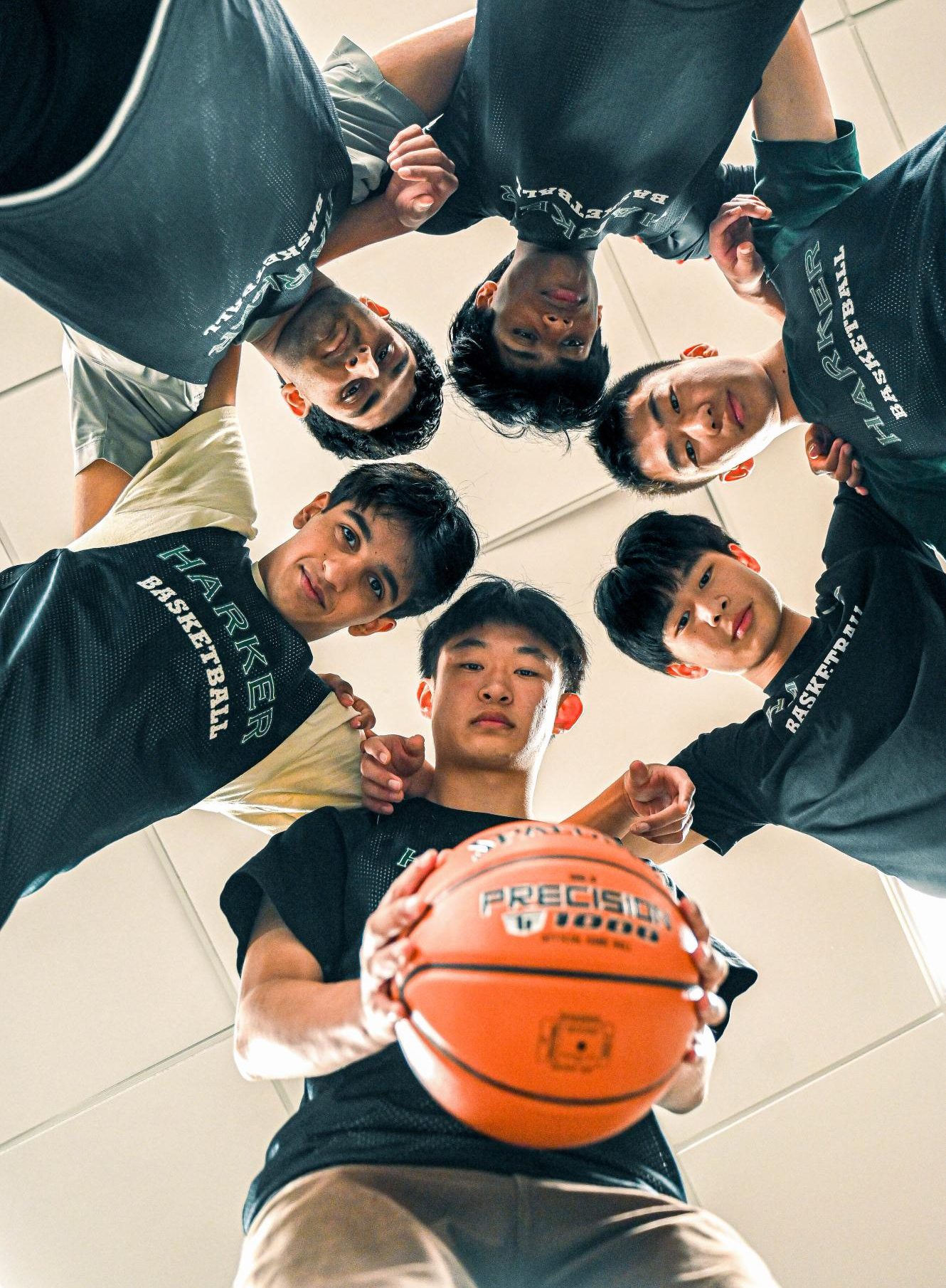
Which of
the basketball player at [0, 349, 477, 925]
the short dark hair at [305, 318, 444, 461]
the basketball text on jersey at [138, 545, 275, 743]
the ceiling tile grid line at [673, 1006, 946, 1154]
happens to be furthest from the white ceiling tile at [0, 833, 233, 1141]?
the ceiling tile grid line at [673, 1006, 946, 1154]

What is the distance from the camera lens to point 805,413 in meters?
2.02

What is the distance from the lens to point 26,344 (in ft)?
8.33

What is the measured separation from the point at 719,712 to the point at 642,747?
207mm

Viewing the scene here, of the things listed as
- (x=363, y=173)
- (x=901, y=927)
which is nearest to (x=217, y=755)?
(x=363, y=173)

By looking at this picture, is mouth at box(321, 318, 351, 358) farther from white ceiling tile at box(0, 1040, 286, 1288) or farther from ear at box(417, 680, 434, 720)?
white ceiling tile at box(0, 1040, 286, 1288)

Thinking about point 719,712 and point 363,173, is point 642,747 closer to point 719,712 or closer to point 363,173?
point 719,712

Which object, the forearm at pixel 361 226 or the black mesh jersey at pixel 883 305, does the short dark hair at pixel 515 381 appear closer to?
the forearm at pixel 361 226

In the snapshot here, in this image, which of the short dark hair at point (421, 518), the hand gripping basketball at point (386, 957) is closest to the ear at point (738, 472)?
the short dark hair at point (421, 518)

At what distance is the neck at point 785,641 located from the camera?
207 centimetres

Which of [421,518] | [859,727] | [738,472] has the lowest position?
[859,727]

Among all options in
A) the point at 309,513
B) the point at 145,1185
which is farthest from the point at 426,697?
the point at 145,1185

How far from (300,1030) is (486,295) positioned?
4.74 ft

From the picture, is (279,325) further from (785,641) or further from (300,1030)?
(300,1030)

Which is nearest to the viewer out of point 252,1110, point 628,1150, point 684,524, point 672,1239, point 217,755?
point 672,1239
